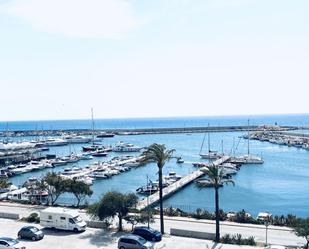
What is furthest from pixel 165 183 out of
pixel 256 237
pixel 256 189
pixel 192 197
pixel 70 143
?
pixel 70 143

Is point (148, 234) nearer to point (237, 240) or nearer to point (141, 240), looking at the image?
point (141, 240)

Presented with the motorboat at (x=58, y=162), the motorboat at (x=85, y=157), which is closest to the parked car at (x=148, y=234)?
the motorboat at (x=58, y=162)

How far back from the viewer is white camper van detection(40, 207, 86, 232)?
32438 mm

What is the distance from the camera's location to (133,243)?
27281 mm

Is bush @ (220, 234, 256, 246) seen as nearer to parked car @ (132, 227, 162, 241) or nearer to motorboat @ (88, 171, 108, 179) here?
parked car @ (132, 227, 162, 241)

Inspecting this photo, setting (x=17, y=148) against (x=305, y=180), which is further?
(x=17, y=148)

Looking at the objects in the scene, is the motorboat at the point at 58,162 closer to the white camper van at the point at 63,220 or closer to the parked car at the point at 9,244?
the white camper van at the point at 63,220

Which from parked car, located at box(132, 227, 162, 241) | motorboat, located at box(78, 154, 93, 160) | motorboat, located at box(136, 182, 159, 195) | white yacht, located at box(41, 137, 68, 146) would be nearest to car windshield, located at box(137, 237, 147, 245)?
parked car, located at box(132, 227, 162, 241)

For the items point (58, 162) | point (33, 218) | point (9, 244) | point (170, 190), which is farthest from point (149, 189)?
point (58, 162)

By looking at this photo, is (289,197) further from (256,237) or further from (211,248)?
(211,248)

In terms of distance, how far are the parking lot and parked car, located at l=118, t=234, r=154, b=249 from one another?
1.25 metres

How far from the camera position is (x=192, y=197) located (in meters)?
62.4

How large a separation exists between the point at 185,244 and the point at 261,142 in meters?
134

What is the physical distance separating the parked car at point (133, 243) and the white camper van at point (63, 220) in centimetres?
607
